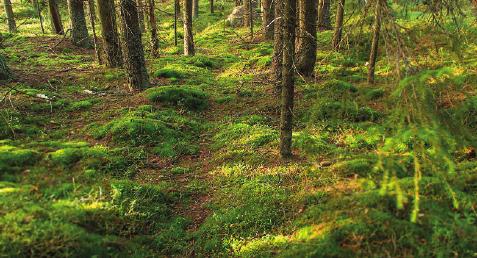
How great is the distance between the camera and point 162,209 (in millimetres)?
7117

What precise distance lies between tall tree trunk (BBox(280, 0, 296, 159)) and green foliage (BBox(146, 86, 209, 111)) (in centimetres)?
530

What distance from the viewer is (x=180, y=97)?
1312cm

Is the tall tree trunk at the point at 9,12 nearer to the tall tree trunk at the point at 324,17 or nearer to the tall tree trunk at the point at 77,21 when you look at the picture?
the tall tree trunk at the point at 77,21

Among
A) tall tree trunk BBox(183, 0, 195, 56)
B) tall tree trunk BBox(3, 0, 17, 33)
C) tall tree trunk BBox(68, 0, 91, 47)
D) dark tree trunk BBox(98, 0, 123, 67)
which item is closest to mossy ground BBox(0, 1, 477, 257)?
dark tree trunk BBox(98, 0, 123, 67)

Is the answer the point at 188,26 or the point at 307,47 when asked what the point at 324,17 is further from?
the point at 307,47

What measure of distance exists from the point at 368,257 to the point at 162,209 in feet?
13.4

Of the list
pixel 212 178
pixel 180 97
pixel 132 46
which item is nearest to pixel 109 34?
pixel 132 46

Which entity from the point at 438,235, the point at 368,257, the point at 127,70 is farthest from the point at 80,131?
the point at 438,235

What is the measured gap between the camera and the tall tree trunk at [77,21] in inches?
825

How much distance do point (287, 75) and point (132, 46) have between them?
24.1 ft

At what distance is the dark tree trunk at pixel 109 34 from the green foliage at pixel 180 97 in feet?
13.8

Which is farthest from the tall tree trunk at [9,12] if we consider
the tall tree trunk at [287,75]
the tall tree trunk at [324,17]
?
the tall tree trunk at [287,75]

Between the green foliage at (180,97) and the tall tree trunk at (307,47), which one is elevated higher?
the tall tree trunk at (307,47)

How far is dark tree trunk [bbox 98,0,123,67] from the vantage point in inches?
626
